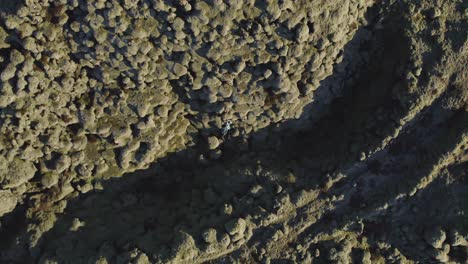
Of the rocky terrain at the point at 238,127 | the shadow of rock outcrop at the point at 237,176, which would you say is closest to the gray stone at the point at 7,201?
the rocky terrain at the point at 238,127

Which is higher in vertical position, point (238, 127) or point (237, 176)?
point (238, 127)

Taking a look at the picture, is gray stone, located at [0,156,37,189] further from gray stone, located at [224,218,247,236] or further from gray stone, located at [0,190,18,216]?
gray stone, located at [224,218,247,236]

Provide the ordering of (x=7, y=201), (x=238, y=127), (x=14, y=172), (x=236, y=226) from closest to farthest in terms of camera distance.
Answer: (x=236, y=226) → (x=14, y=172) → (x=7, y=201) → (x=238, y=127)

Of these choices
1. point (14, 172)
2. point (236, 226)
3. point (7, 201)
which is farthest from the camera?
point (7, 201)

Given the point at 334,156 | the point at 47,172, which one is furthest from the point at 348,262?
the point at 47,172

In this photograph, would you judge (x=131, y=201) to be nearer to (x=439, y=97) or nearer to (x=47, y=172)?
(x=47, y=172)

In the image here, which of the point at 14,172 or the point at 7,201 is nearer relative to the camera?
the point at 14,172

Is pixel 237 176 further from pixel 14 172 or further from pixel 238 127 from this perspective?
pixel 14 172

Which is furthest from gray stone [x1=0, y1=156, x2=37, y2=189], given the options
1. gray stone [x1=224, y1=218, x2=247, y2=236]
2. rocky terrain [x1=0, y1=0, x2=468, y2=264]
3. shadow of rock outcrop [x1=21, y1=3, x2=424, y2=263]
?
gray stone [x1=224, y1=218, x2=247, y2=236]

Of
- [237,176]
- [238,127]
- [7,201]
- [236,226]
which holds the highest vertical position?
[238,127]

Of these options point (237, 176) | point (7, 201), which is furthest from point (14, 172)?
point (237, 176)
